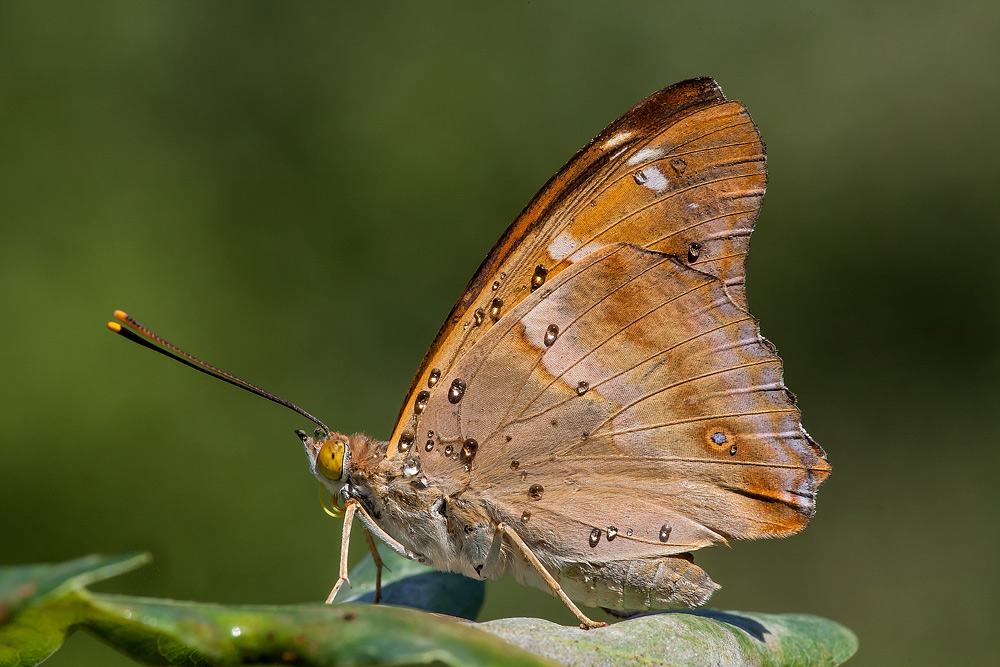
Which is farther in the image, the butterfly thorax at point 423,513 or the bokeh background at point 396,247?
the bokeh background at point 396,247

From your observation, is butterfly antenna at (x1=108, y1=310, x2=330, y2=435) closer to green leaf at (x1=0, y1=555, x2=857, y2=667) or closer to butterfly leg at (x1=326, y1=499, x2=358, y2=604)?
butterfly leg at (x1=326, y1=499, x2=358, y2=604)

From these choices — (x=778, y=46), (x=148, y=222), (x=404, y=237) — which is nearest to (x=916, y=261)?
(x=778, y=46)

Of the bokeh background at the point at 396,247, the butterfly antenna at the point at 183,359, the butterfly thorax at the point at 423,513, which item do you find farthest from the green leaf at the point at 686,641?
the bokeh background at the point at 396,247

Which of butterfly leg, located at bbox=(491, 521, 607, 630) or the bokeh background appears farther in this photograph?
the bokeh background

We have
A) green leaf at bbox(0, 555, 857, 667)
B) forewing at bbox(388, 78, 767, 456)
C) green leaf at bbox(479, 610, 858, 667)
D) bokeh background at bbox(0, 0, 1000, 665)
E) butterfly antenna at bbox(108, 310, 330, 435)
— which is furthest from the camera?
Result: bokeh background at bbox(0, 0, 1000, 665)

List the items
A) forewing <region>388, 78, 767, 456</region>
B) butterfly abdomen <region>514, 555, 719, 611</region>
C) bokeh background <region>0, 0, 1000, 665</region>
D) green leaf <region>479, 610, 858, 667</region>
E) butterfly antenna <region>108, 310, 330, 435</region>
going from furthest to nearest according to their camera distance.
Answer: bokeh background <region>0, 0, 1000, 665</region>, forewing <region>388, 78, 767, 456</region>, butterfly abdomen <region>514, 555, 719, 611</region>, butterfly antenna <region>108, 310, 330, 435</region>, green leaf <region>479, 610, 858, 667</region>

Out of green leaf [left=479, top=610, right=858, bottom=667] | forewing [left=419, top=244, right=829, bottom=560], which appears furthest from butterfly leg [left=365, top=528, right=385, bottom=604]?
green leaf [left=479, top=610, right=858, bottom=667]

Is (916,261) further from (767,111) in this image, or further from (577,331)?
(577,331)

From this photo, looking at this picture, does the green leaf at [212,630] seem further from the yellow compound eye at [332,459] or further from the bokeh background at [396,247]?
the bokeh background at [396,247]
